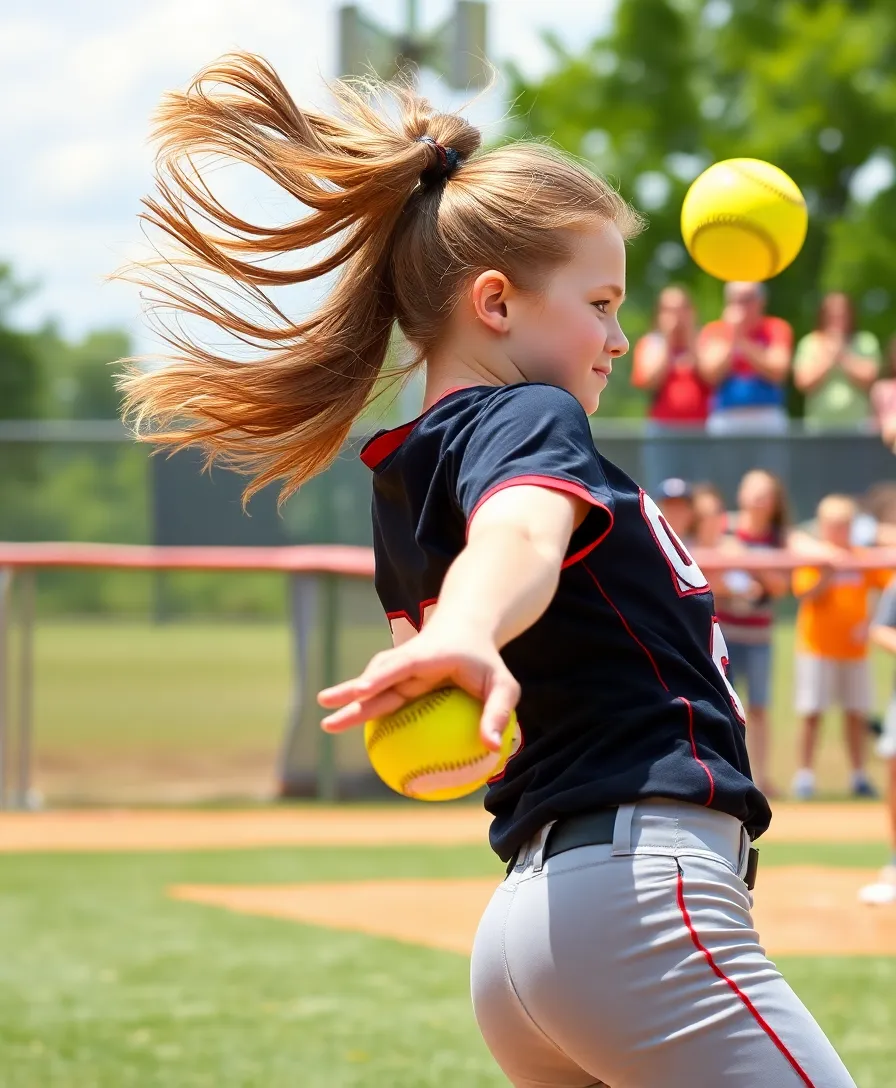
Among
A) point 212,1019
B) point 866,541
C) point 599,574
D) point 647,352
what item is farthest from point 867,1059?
point 647,352

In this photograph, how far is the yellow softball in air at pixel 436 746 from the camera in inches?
62.0

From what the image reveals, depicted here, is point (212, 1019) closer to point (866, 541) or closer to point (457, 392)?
point (457, 392)

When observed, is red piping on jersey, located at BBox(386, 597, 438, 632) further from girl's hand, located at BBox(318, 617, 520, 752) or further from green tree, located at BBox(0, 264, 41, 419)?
green tree, located at BBox(0, 264, 41, 419)

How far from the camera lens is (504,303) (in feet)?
6.93

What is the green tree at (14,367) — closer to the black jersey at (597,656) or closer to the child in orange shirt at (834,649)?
the child in orange shirt at (834,649)

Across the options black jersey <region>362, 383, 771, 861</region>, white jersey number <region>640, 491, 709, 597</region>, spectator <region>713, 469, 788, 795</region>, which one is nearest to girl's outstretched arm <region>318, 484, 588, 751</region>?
black jersey <region>362, 383, 771, 861</region>

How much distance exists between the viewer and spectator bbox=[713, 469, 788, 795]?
32.9 ft

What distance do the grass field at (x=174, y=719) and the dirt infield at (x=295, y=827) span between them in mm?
521

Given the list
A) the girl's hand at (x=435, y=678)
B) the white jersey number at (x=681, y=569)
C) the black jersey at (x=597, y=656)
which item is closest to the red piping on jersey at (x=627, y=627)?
the black jersey at (x=597, y=656)

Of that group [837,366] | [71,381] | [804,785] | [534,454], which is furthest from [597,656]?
[71,381]

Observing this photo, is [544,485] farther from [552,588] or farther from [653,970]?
[653,970]

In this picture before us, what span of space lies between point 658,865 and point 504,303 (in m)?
0.76

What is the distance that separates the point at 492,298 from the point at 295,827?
25.2 ft

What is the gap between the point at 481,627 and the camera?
5.03ft
